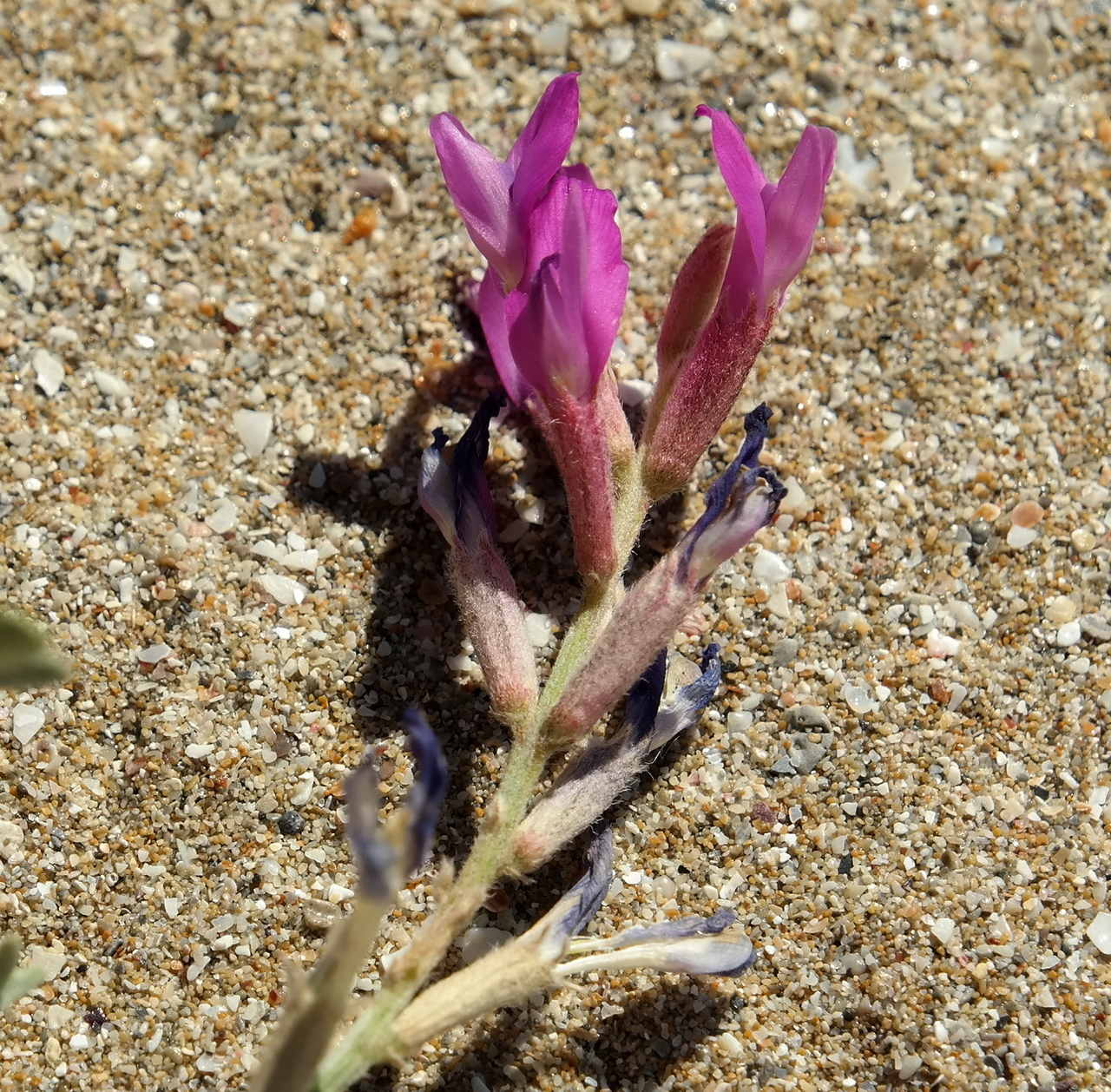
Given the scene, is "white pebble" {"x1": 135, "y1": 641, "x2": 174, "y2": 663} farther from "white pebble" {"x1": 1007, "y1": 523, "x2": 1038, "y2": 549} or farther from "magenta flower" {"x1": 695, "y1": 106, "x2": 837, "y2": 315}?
"white pebble" {"x1": 1007, "y1": 523, "x2": 1038, "y2": 549}

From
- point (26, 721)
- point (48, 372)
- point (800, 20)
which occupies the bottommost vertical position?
point (26, 721)

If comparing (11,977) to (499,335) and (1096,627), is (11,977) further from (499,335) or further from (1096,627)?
(1096,627)

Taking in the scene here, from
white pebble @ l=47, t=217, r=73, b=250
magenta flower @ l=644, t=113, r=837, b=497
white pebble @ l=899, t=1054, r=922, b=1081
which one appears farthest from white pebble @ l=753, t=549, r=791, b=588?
white pebble @ l=47, t=217, r=73, b=250

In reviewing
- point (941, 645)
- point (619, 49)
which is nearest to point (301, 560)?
point (941, 645)

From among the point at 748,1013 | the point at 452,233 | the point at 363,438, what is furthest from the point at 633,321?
the point at 748,1013

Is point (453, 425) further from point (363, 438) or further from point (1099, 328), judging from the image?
point (1099, 328)

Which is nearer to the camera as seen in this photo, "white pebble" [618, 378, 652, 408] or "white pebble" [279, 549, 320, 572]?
"white pebble" [279, 549, 320, 572]
